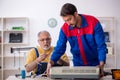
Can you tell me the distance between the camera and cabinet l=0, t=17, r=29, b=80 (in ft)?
18.1

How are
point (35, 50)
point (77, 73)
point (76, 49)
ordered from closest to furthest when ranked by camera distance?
point (77, 73) → point (76, 49) → point (35, 50)

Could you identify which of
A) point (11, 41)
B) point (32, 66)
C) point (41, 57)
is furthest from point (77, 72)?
point (11, 41)

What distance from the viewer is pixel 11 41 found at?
552cm

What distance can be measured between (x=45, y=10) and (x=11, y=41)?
3.53ft

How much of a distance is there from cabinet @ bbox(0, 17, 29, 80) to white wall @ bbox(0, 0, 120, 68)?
0.13m

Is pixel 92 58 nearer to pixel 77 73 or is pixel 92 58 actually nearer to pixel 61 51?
pixel 61 51

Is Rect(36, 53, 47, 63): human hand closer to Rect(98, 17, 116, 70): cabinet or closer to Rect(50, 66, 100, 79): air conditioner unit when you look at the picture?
Rect(50, 66, 100, 79): air conditioner unit

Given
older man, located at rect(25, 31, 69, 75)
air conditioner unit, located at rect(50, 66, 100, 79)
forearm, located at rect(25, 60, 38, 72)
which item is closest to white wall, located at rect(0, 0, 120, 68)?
older man, located at rect(25, 31, 69, 75)

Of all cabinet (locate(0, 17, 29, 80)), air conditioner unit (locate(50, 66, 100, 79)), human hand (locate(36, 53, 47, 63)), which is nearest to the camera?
air conditioner unit (locate(50, 66, 100, 79))

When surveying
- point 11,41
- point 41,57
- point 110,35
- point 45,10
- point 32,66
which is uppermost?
point 45,10

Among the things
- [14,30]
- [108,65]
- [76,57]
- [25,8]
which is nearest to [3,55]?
[14,30]

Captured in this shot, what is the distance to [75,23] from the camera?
6.79 ft

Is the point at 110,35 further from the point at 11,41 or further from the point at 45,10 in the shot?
the point at 11,41

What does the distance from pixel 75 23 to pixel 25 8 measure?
12.2 ft
